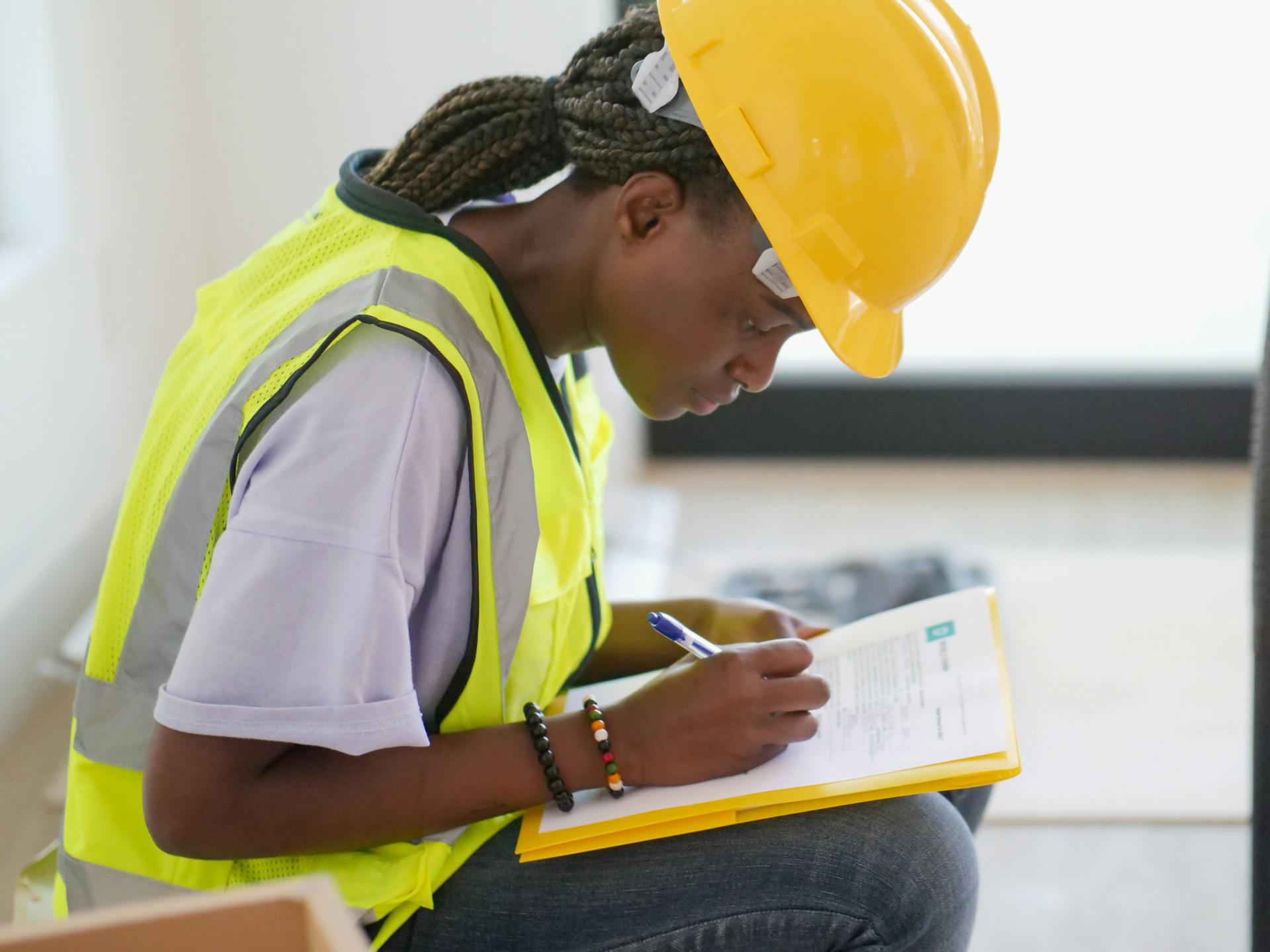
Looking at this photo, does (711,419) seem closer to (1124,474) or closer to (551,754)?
(1124,474)

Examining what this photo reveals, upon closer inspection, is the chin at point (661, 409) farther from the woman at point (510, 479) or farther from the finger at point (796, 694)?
the finger at point (796, 694)

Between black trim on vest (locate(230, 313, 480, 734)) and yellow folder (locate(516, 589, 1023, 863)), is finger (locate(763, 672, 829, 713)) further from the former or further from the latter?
black trim on vest (locate(230, 313, 480, 734))

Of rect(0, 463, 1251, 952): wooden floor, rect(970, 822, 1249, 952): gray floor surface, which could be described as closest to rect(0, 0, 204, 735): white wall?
rect(0, 463, 1251, 952): wooden floor

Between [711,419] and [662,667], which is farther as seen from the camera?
[711,419]

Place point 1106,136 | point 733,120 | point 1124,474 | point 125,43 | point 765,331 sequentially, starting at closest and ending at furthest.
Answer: point 733,120 → point 765,331 → point 125,43 → point 1106,136 → point 1124,474

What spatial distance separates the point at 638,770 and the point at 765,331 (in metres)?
0.37

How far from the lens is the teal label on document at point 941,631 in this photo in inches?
44.4

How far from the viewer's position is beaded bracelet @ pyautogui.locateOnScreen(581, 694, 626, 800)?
95 cm

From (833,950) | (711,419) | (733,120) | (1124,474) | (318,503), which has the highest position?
(733,120)

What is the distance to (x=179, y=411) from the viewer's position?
0.97 metres

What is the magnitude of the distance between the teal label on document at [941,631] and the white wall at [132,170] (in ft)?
3.69

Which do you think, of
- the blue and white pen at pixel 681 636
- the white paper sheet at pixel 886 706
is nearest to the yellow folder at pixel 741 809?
the white paper sheet at pixel 886 706

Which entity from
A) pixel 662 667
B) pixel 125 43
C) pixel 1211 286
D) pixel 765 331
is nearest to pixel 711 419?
pixel 1211 286

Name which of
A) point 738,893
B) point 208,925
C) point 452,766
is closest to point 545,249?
point 452,766
